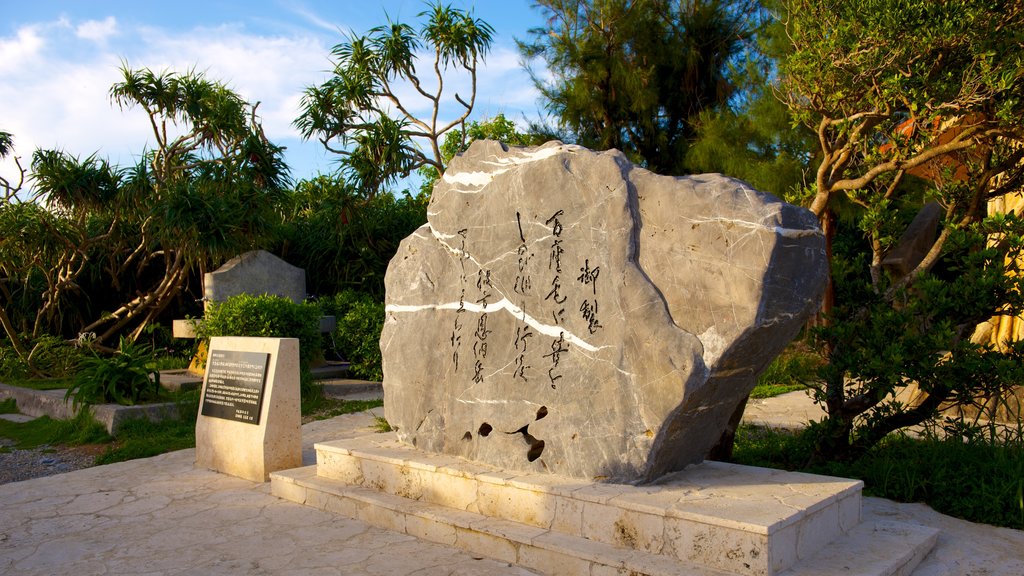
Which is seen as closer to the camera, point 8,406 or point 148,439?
point 148,439

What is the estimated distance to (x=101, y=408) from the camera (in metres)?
8.06

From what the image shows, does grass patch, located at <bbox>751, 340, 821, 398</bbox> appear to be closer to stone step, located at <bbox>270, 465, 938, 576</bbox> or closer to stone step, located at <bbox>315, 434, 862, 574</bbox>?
stone step, located at <bbox>315, 434, 862, 574</bbox>

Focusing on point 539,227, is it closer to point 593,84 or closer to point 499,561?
point 499,561

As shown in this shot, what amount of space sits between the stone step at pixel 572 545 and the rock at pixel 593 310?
46cm

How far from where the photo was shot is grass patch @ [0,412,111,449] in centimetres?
779

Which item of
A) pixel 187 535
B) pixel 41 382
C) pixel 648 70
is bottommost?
pixel 187 535

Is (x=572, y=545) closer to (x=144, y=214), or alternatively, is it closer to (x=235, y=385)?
(x=235, y=385)

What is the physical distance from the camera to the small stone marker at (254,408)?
586 cm

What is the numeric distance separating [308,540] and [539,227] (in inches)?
90.1

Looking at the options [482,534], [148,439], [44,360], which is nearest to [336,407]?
[148,439]

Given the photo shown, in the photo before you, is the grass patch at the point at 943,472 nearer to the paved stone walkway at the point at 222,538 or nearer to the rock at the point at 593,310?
the paved stone walkway at the point at 222,538

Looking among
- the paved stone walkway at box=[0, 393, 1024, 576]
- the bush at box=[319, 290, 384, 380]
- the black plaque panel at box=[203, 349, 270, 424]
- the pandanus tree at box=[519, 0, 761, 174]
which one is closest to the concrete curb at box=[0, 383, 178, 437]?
the paved stone walkway at box=[0, 393, 1024, 576]

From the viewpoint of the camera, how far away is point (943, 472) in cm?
482

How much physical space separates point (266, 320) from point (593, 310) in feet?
20.7
